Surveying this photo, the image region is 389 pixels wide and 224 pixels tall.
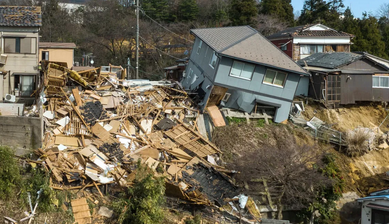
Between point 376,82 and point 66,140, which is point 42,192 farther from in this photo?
point 376,82

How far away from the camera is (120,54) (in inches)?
1471

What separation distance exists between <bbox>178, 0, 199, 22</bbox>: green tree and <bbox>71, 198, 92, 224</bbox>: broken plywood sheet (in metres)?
28.7

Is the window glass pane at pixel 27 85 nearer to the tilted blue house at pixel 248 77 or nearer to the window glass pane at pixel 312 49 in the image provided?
the tilted blue house at pixel 248 77

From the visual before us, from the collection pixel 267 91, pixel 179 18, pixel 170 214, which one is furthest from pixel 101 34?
pixel 170 214

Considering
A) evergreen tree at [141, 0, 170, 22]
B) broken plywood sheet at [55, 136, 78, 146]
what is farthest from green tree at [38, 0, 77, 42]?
broken plywood sheet at [55, 136, 78, 146]

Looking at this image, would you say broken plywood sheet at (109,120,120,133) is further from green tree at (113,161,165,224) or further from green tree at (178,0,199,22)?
green tree at (178,0,199,22)

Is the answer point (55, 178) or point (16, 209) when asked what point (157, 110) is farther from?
point (16, 209)

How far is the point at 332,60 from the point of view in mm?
27000

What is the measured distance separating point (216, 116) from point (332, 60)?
362 inches

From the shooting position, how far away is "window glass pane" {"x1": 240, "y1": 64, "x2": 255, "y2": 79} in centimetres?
2269

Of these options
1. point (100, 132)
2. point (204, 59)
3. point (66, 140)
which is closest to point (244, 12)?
point (204, 59)

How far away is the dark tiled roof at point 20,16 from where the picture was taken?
22609 millimetres

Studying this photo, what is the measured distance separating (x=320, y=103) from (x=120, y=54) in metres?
18.3

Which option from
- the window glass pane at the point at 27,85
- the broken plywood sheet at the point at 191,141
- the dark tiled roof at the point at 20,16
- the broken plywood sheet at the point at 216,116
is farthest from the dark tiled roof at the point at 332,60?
the window glass pane at the point at 27,85
